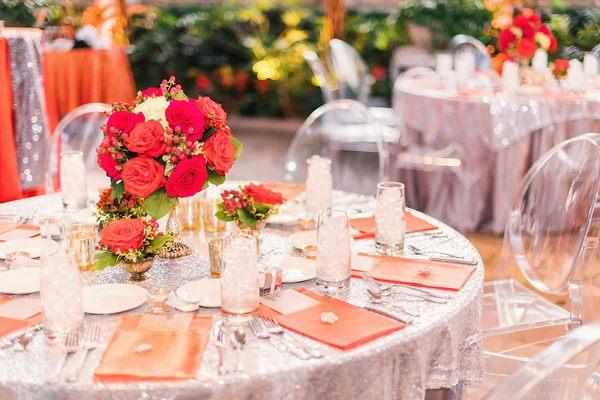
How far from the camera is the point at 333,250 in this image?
5.49ft

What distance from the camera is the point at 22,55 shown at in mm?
3695

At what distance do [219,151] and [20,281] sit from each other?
0.51 meters

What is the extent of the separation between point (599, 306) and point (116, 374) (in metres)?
1.52

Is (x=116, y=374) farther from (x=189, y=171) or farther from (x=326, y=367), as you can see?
(x=189, y=171)

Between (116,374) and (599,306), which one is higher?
(116,374)

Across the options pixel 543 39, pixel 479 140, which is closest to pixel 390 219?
pixel 479 140

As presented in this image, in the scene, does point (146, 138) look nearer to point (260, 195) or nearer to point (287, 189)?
point (260, 195)

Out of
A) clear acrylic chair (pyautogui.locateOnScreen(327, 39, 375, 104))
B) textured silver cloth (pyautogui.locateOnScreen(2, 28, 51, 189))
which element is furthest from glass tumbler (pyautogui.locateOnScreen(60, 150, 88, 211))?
clear acrylic chair (pyautogui.locateOnScreen(327, 39, 375, 104))

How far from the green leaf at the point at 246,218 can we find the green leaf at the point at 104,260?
0.38 meters

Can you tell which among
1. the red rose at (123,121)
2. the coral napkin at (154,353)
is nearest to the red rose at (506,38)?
the red rose at (123,121)

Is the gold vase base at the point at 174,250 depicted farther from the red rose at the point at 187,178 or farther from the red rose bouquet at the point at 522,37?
the red rose bouquet at the point at 522,37

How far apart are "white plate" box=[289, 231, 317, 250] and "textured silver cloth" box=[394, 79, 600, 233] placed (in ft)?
8.15

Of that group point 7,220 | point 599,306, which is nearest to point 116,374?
point 7,220

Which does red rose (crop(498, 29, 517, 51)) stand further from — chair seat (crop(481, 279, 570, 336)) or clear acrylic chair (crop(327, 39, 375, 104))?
→ chair seat (crop(481, 279, 570, 336))
